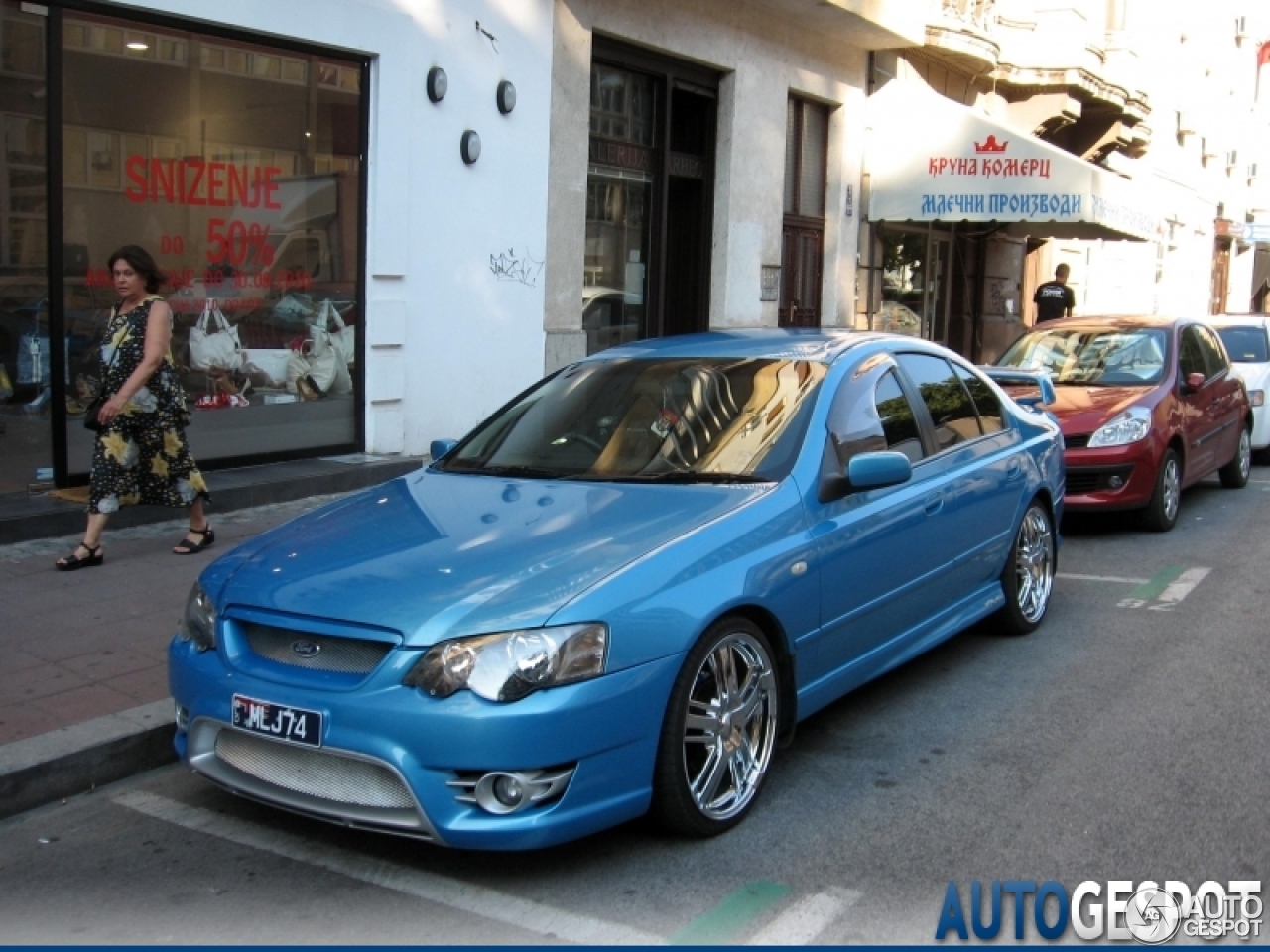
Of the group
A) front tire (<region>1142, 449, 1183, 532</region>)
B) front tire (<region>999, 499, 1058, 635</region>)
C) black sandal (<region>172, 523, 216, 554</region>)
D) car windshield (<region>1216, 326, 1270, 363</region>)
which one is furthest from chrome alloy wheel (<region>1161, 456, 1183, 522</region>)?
black sandal (<region>172, 523, 216, 554</region>)

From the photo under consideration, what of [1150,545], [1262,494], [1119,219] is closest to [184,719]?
[1150,545]

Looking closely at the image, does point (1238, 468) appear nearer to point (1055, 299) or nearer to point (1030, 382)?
point (1030, 382)

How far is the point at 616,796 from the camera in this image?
393cm

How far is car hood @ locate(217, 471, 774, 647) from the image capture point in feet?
12.9

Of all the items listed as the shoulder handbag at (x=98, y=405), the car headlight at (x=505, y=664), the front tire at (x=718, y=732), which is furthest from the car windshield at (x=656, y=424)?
the shoulder handbag at (x=98, y=405)

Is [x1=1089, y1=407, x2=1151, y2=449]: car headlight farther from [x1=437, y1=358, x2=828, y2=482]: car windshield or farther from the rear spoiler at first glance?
[x1=437, y1=358, x2=828, y2=482]: car windshield

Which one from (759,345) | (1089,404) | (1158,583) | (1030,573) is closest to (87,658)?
(759,345)

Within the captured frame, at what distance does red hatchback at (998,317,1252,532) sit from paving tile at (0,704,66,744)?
21.6ft

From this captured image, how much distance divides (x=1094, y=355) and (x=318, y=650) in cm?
804

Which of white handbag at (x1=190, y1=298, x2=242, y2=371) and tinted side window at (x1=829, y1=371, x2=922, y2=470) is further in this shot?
white handbag at (x1=190, y1=298, x2=242, y2=371)

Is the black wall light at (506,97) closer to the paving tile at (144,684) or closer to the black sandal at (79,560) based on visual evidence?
the black sandal at (79,560)

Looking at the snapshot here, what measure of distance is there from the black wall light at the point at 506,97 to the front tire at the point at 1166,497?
228 inches

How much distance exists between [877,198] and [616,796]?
1474 centimetres

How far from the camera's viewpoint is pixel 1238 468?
12.0 metres
